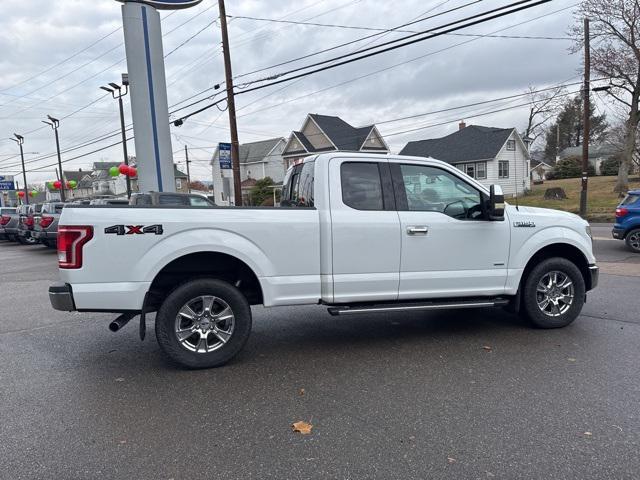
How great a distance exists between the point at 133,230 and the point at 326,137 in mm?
40287

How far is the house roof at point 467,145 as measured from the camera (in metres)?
39.0

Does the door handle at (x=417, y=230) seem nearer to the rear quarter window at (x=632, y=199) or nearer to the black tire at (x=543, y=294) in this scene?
the black tire at (x=543, y=294)

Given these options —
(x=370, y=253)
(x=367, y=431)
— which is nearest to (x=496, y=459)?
(x=367, y=431)

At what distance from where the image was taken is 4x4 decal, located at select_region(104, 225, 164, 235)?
3.99 metres

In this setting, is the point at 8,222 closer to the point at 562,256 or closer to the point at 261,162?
the point at 562,256

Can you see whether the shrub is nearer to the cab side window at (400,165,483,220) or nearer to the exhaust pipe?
A: the cab side window at (400,165,483,220)

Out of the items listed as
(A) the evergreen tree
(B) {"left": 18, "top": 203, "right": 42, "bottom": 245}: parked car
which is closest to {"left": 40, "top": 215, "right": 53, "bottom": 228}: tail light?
(B) {"left": 18, "top": 203, "right": 42, "bottom": 245}: parked car

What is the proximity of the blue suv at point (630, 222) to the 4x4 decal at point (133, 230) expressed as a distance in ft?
38.2

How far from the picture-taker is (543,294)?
531 centimetres

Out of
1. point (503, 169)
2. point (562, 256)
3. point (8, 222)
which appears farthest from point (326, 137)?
point (562, 256)

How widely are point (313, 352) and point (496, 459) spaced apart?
7.64 ft

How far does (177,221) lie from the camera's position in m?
4.13

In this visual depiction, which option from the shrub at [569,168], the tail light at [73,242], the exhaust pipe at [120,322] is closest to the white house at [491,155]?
the shrub at [569,168]

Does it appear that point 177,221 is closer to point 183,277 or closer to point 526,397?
point 183,277
